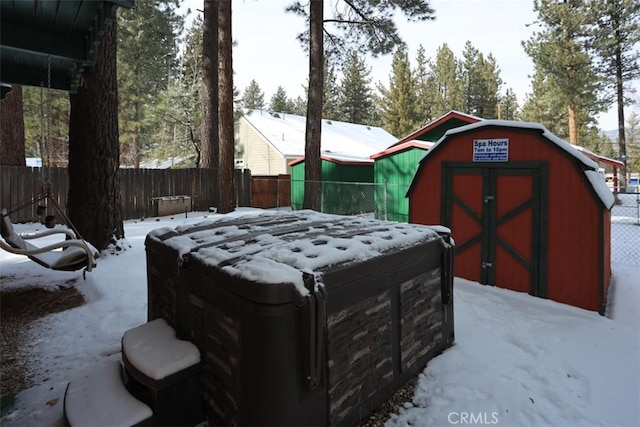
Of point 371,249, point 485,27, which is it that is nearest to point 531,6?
point 485,27

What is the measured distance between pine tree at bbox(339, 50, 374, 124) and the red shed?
1429 inches

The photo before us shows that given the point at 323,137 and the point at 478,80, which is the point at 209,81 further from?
the point at 478,80

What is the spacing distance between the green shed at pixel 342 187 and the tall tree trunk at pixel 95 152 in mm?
8997

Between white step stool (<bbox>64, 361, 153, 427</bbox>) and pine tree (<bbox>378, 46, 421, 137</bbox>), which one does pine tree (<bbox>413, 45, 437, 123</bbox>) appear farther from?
white step stool (<bbox>64, 361, 153, 427</bbox>)

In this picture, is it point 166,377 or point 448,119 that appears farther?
point 448,119

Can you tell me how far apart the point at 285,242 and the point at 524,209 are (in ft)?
12.3

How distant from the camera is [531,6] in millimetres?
21812

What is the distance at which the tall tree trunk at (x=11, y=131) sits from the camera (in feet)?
32.9

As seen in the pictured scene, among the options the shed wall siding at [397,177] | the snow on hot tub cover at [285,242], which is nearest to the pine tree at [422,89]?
the shed wall siding at [397,177]

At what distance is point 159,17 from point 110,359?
18.8 meters

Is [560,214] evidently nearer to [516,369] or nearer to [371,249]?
[516,369]

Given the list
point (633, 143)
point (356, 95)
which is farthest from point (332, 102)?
point (633, 143)

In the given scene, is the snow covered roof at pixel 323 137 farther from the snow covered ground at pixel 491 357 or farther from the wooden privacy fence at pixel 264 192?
the snow covered ground at pixel 491 357

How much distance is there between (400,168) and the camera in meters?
13.0
